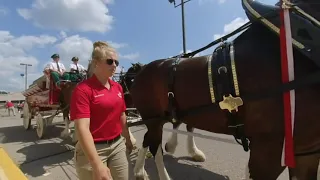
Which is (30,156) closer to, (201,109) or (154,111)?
(154,111)

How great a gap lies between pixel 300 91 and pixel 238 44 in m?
0.72

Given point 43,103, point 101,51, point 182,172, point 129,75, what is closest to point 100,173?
point 101,51

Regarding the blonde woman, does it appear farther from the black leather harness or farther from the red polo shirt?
the black leather harness

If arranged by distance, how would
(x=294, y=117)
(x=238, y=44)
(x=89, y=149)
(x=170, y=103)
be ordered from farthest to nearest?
1. (x=170, y=103)
2. (x=238, y=44)
3. (x=294, y=117)
4. (x=89, y=149)

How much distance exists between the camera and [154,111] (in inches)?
147

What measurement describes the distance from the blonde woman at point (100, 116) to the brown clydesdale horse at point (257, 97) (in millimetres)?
818

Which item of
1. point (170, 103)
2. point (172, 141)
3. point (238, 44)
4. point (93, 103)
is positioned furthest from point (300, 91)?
point (172, 141)

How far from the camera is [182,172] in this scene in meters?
4.80

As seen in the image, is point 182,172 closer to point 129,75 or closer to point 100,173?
point 129,75

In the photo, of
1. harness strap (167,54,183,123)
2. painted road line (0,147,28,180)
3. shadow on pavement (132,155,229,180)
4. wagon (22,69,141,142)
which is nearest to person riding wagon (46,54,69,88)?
wagon (22,69,141,142)

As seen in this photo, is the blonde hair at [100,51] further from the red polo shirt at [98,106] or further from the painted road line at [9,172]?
the painted road line at [9,172]

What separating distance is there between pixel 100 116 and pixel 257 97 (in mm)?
1307

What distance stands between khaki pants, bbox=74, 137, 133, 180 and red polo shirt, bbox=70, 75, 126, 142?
84mm

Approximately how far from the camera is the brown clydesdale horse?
2.28 metres
